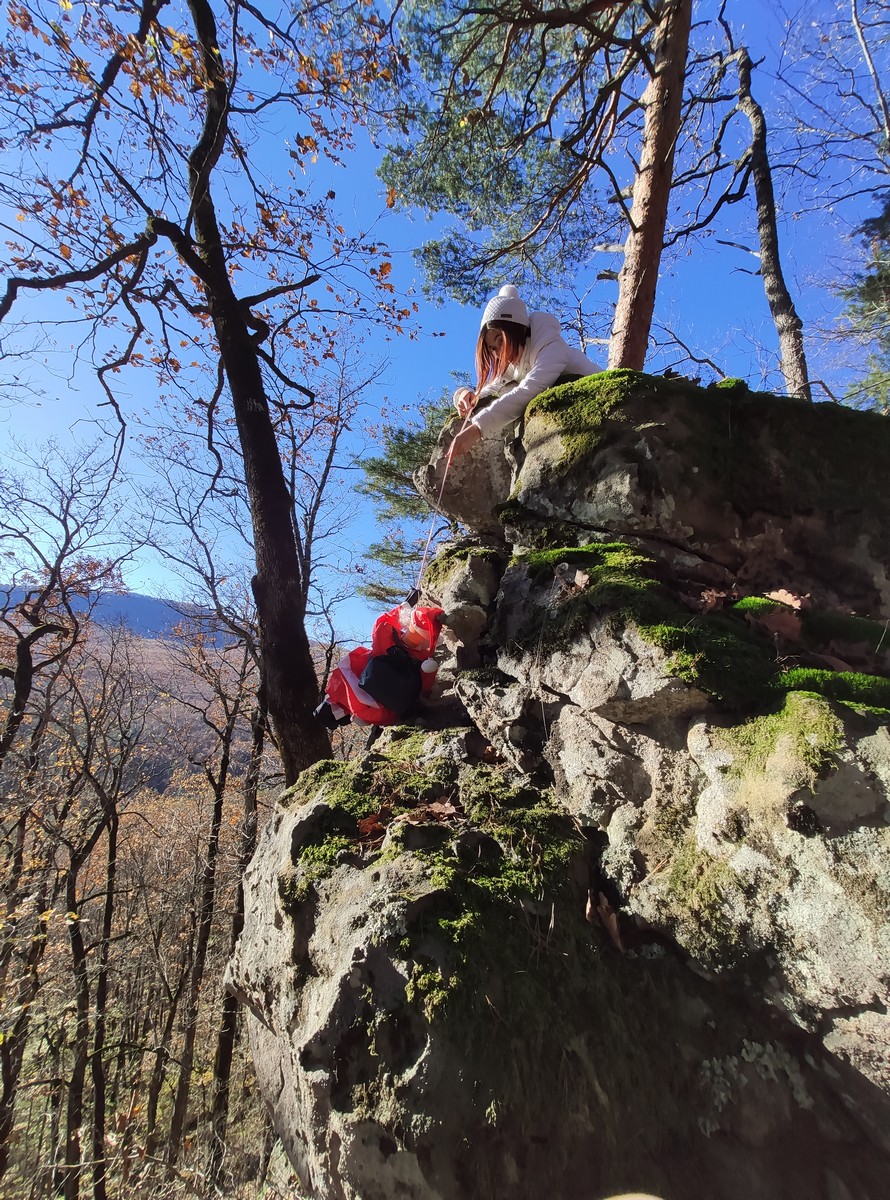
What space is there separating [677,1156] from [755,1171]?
0.21 m

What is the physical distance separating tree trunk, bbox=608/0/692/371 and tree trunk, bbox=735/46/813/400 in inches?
154

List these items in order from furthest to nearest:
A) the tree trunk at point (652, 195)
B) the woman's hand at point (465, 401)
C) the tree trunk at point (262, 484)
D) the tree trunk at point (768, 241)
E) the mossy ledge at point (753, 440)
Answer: the tree trunk at point (768, 241)
the tree trunk at point (652, 195)
the woman's hand at point (465, 401)
the tree trunk at point (262, 484)
the mossy ledge at point (753, 440)

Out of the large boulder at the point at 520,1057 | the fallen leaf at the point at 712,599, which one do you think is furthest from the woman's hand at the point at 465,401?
the large boulder at the point at 520,1057

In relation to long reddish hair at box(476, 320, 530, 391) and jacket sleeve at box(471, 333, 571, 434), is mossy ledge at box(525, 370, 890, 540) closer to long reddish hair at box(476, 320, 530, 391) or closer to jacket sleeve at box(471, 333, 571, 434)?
jacket sleeve at box(471, 333, 571, 434)

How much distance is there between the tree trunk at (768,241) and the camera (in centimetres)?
774

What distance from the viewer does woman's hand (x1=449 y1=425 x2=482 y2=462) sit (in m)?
3.72

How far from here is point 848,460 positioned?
8.96 feet

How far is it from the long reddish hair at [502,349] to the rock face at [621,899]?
145cm

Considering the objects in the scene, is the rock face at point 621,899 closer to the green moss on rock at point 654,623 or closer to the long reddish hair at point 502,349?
the green moss on rock at point 654,623

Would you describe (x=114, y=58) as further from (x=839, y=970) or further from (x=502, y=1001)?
(x=839, y=970)

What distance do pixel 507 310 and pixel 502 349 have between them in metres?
0.26

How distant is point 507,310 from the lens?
3.61 meters

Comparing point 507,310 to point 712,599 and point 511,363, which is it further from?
point 712,599

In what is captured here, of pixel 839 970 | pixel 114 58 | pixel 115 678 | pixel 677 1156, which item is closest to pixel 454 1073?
pixel 677 1156
